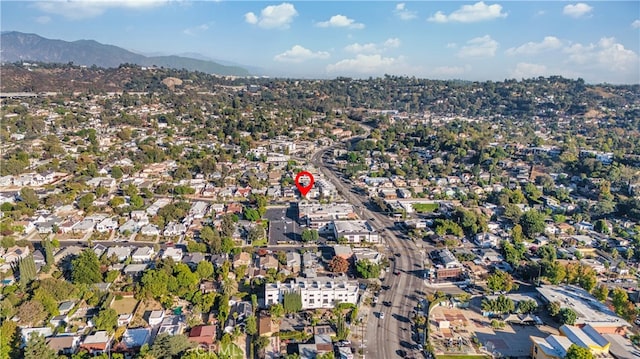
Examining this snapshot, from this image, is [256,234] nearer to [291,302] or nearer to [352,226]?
[352,226]

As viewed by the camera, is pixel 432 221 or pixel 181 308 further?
pixel 432 221

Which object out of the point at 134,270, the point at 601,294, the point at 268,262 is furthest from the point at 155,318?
the point at 601,294

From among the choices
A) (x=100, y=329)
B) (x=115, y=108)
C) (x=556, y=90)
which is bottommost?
(x=100, y=329)

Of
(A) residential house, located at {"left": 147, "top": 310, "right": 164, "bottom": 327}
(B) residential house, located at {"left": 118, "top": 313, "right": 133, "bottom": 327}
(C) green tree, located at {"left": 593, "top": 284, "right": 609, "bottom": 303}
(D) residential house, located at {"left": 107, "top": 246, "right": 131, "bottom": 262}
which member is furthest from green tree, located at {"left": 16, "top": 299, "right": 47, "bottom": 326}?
(C) green tree, located at {"left": 593, "top": 284, "right": 609, "bottom": 303}

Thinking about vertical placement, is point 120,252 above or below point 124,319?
above

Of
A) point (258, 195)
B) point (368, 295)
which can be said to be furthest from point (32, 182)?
point (368, 295)

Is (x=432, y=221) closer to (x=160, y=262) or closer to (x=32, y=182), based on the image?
(x=160, y=262)

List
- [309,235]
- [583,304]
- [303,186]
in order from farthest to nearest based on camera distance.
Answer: [303,186]
[309,235]
[583,304]
